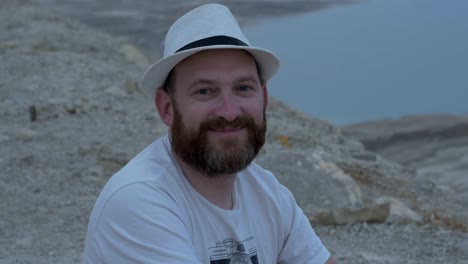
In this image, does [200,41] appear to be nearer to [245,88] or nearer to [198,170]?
[245,88]

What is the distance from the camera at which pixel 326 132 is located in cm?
803

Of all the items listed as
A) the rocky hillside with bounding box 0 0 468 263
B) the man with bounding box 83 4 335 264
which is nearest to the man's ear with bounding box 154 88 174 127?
the man with bounding box 83 4 335 264

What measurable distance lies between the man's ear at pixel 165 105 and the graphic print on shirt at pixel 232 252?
41 centimetres

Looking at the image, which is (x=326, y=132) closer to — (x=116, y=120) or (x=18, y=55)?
(x=116, y=120)

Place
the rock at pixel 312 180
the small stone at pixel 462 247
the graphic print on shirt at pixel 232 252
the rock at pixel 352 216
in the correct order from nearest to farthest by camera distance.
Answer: the graphic print on shirt at pixel 232 252
the small stone at pixel 462 247
the rock at pixel 352 216
the rock at pixel 312 180

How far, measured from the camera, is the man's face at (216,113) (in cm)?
253

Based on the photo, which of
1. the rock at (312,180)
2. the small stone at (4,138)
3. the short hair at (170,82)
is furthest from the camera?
the small stone at (4,138)

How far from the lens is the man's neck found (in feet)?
8.47

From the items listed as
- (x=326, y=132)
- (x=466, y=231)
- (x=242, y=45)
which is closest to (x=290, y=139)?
(x=326, y=132)

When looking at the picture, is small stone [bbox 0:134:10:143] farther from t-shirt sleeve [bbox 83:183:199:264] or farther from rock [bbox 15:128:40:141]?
t-shirt sleeve [bbox 83:183:199:264]

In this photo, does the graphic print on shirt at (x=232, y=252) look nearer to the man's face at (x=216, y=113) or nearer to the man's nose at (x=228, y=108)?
the man's face at (x=216, y=113)

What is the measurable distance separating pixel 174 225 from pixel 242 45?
579 millimetres

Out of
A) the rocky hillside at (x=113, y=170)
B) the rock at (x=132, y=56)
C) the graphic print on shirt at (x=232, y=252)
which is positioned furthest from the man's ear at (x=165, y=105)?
the rock at (x=132, y=56)

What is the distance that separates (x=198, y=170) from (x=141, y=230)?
1.00ft
